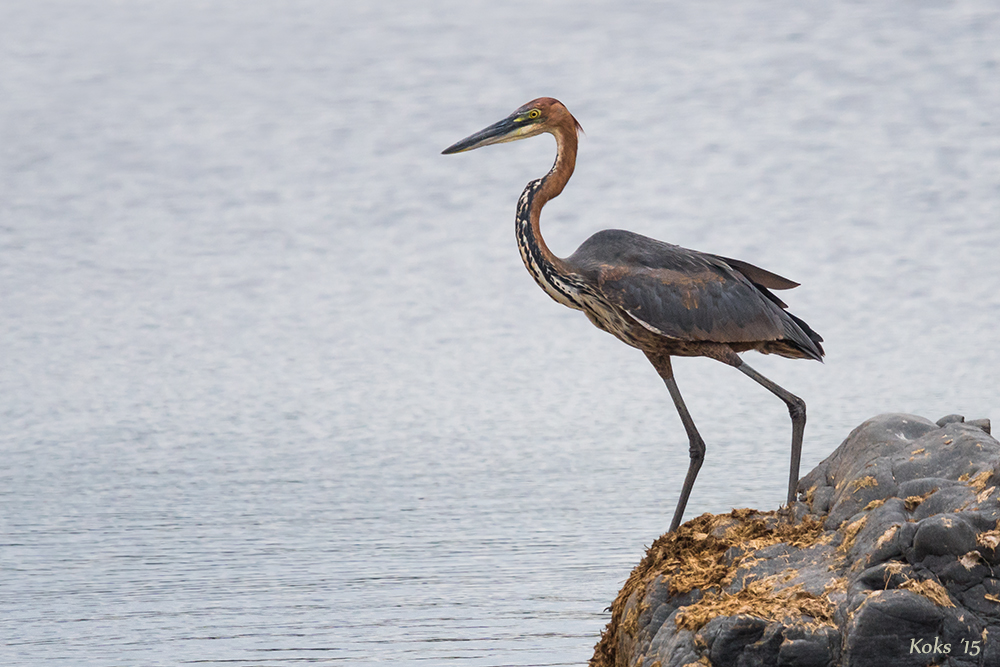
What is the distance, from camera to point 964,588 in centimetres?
562

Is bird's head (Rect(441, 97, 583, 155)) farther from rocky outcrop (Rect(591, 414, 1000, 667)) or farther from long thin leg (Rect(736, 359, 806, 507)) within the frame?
rocky outcrop (Rect(591, 414, 1000, 667))

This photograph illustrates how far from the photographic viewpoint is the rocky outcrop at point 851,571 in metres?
5.55

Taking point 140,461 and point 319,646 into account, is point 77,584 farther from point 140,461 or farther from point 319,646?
point 140,461

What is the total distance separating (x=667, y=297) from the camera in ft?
23.5

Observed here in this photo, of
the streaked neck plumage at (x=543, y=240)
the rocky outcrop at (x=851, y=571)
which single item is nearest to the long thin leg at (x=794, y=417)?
the rocky outcrop at (x=851, y=571)

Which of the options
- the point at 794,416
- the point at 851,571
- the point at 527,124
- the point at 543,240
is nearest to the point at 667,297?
the point at 543,240

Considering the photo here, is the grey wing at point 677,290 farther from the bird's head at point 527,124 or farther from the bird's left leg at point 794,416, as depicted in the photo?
the bird's head at point 527,124

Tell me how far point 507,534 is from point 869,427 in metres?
4.81

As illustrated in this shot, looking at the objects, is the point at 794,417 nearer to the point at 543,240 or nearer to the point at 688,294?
the point at 688,294

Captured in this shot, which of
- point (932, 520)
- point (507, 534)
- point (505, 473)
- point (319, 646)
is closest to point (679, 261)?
point (932, 520)

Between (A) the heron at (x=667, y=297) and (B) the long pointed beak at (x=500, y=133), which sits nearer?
(A) the heron at (x=667, y=297)

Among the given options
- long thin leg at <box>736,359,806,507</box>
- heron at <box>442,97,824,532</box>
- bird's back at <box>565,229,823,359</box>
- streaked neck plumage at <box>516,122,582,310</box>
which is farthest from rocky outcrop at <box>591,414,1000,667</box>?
streaked neck plumage at <box>516,122,582,310</box>

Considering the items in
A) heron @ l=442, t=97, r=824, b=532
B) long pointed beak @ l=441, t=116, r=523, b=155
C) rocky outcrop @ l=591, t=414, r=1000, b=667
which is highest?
long pointed beak @ l=441, t=116, r=523, b=155

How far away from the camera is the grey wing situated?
281 inches
